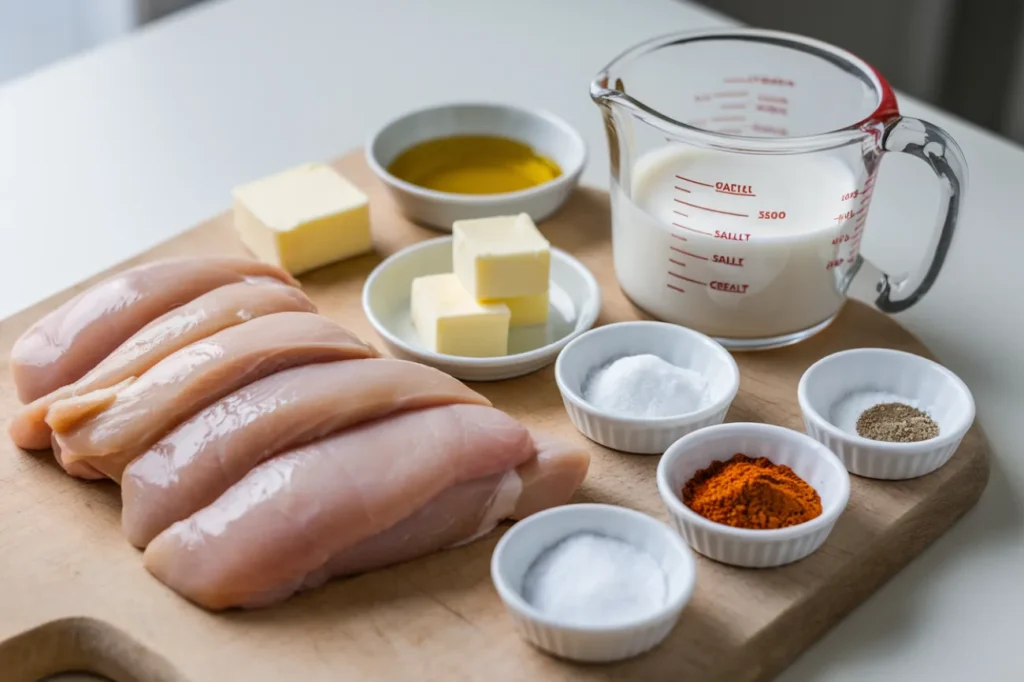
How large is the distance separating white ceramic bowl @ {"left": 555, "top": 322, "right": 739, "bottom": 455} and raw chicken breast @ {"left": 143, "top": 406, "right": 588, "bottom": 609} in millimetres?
117

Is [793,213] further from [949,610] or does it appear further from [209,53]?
[209,53]

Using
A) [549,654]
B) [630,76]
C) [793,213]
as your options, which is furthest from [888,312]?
[549,654]

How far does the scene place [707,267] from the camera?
1.87 metres

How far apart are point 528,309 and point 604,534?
54 cm

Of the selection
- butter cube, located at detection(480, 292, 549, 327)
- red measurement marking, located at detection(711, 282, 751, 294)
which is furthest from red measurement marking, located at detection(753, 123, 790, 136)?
butter cube, located at detection(480, 292, 549, 327)

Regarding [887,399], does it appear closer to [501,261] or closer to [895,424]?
[895,424]

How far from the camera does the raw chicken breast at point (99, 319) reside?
1792 millimetres

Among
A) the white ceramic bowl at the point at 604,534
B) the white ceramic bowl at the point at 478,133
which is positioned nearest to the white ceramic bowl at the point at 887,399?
the white ceramic bowl at the point at 604,534

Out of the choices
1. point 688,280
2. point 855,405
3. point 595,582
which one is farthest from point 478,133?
point 595,582

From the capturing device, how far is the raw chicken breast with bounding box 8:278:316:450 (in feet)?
5.60

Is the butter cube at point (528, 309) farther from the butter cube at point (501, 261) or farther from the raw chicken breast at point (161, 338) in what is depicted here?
the raw chicken breast at point (161, 338)

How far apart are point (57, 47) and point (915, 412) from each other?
2849 millimetres

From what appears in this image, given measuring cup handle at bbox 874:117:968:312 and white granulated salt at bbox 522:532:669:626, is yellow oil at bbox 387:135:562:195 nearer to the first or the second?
measuring cup handle at bbox 874:117:968:312

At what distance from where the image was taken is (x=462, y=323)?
1.88 m
